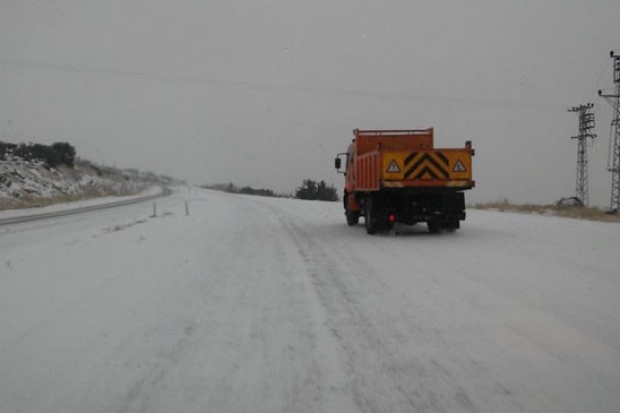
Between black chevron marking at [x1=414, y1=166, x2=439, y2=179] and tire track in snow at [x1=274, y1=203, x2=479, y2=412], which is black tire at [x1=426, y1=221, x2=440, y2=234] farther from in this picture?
tire track in snow at [x1=274, y1=203, x2=479, y2=412]

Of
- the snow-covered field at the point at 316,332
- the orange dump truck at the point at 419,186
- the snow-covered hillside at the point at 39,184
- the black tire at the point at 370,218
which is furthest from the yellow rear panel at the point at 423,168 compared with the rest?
the snow-covered hillside at the point at 39,184

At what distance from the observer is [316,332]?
4.15 meters

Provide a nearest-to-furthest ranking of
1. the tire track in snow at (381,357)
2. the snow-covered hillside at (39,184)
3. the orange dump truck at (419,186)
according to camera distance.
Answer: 1. the tire track in snow at (381,357)
2. the orange dump truck at (419,186)
3. the snow-covered hillside at (39,184)

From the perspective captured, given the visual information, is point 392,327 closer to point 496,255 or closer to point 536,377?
point 536,377

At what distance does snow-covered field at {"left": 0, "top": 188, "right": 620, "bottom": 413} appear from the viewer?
117 inches

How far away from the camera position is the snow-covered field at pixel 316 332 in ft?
9.73

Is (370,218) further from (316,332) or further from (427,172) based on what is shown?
(316,332)

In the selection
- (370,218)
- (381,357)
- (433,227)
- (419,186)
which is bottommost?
(381,357)

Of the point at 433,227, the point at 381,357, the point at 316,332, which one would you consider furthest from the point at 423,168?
the point at 381,357

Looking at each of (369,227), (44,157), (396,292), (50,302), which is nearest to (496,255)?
(396,292)

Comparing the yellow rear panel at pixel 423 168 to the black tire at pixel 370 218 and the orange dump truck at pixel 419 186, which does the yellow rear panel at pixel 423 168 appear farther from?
the black tire at pixel 370 218

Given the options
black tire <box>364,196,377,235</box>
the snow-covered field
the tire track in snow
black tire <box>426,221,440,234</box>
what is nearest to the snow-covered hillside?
black tire <box>364,196,377,235</box>

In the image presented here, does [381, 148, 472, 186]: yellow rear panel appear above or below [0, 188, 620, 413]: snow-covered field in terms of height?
above

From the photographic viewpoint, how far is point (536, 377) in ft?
10.4
